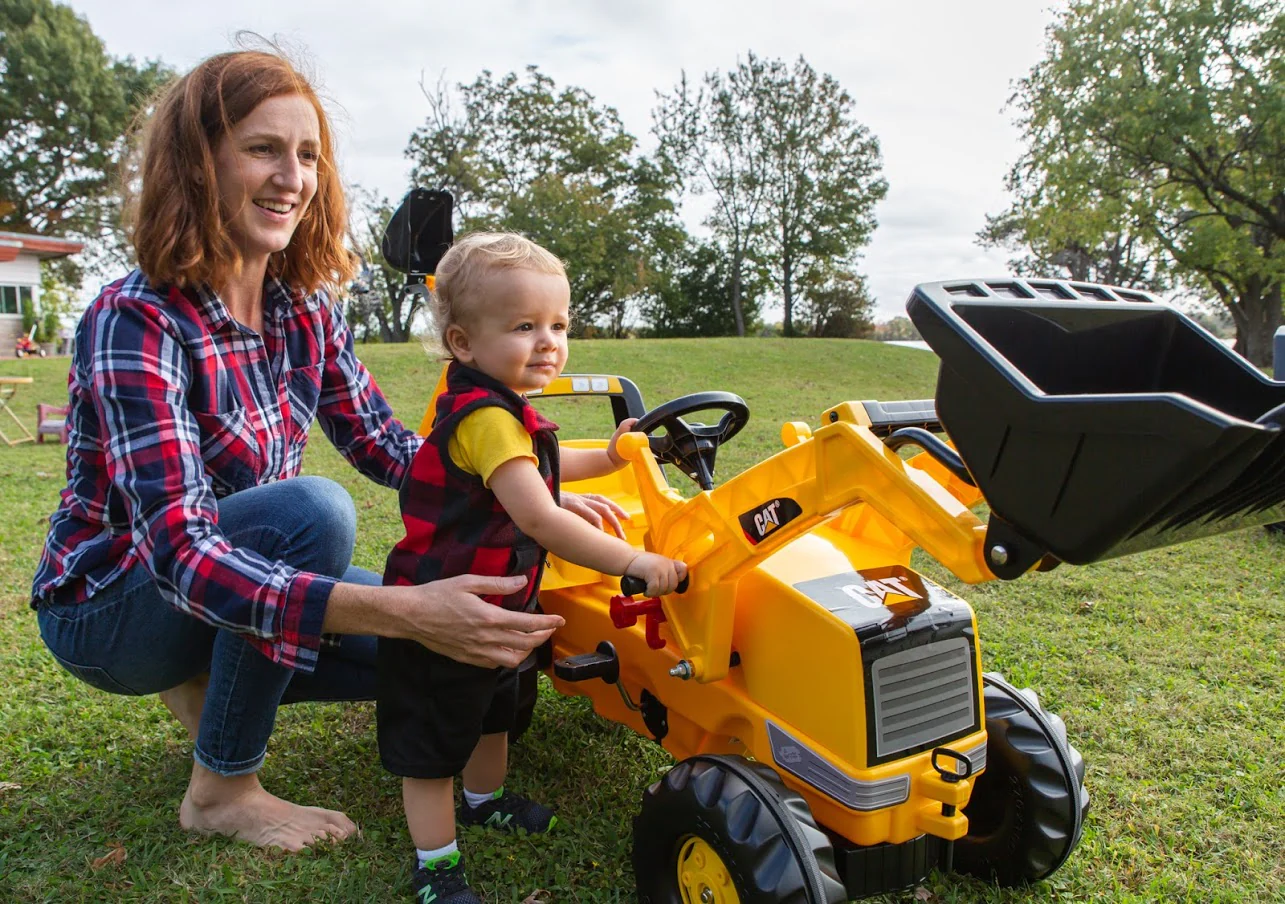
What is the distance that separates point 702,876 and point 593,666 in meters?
0.52

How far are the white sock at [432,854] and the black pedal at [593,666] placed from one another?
438mm

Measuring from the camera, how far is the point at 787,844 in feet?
5.21

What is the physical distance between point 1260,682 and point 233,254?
350 cm

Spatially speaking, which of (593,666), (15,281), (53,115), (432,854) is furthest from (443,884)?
(53,115)

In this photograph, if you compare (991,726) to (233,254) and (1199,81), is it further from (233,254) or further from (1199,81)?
(1199,81)

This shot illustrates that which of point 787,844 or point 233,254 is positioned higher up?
point 233,254

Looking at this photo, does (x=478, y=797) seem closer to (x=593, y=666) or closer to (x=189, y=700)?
(x=593, y=666)

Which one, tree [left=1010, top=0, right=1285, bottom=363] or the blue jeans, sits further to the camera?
tree [left=1010, top=0, right=1285, bottom=363]

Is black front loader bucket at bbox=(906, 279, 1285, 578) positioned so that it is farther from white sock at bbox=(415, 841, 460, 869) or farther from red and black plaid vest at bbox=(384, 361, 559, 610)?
white sock at bbox=(415, 841, 460, 869)

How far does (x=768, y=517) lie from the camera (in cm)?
172

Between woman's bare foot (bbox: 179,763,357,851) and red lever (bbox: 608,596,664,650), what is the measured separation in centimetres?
88

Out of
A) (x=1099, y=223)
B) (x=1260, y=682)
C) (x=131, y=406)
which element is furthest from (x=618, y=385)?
(x=1099, y=223)

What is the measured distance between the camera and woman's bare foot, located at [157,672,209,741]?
2.33 m

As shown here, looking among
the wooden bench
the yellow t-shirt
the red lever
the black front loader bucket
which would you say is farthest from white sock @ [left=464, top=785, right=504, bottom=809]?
the wooden bench
